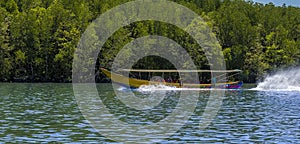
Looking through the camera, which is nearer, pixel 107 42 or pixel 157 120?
pixel 157 120

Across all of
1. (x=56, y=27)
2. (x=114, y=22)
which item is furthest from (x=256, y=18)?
(x=56, y=27)

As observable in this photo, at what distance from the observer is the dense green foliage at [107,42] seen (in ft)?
362

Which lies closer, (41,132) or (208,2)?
(41,132)

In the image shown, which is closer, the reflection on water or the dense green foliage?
the reflection on water

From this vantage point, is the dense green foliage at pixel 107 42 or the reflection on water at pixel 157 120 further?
the dense green foliage at pixel 107 42

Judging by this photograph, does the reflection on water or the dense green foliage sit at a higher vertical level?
the dense green foliage

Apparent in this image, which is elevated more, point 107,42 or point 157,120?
point 107,42

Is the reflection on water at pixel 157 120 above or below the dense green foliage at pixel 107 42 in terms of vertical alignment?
below

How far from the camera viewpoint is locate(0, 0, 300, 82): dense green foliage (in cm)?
11019

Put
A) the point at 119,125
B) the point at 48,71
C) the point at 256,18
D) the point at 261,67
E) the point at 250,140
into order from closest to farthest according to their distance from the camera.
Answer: the point at 250,140 → the point at 119,125 → the point at 48,71 → the point at 261,67 → the point at 256,18

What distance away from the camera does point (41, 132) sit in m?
32.4

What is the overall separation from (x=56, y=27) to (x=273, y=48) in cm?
4664

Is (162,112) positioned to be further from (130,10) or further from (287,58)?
(287,58)

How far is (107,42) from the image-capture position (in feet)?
372
